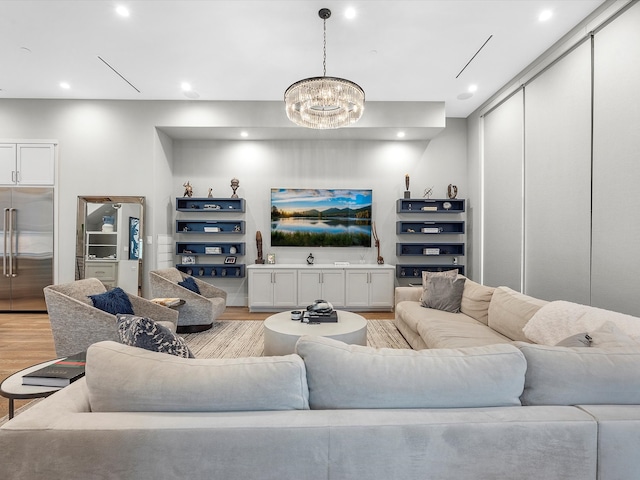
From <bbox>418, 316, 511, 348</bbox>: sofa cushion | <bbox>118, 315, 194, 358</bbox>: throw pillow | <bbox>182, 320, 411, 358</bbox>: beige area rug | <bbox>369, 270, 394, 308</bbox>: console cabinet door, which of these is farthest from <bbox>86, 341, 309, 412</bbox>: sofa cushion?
<bbox>369, 270, 394, 308</bbox>: console cabinet door

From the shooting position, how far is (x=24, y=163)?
486 cm

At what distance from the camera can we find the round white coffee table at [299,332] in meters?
2.65

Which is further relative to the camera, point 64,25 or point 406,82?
point 406,82

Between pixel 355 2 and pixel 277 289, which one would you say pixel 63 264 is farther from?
pixel 355 2

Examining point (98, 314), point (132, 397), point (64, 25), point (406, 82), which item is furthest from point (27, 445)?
point (406, 82)

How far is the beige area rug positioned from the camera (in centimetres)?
336

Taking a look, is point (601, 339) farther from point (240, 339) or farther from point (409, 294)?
point (240, 339)

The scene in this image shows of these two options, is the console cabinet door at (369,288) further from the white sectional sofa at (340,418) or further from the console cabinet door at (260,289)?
the white sectional sofa at (340,418)

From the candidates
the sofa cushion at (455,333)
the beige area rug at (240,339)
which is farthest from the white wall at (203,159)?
the sofa cushion at (455,333)

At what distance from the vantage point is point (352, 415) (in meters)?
0.96

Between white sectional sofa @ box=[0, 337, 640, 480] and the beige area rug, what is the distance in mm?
2351

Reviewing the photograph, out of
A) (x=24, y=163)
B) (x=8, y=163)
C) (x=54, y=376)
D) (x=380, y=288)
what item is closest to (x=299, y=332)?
(x=54, y=376)

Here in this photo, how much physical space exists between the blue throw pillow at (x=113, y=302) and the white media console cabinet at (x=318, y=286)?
226 cm

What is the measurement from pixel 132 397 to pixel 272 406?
424 millimetres
